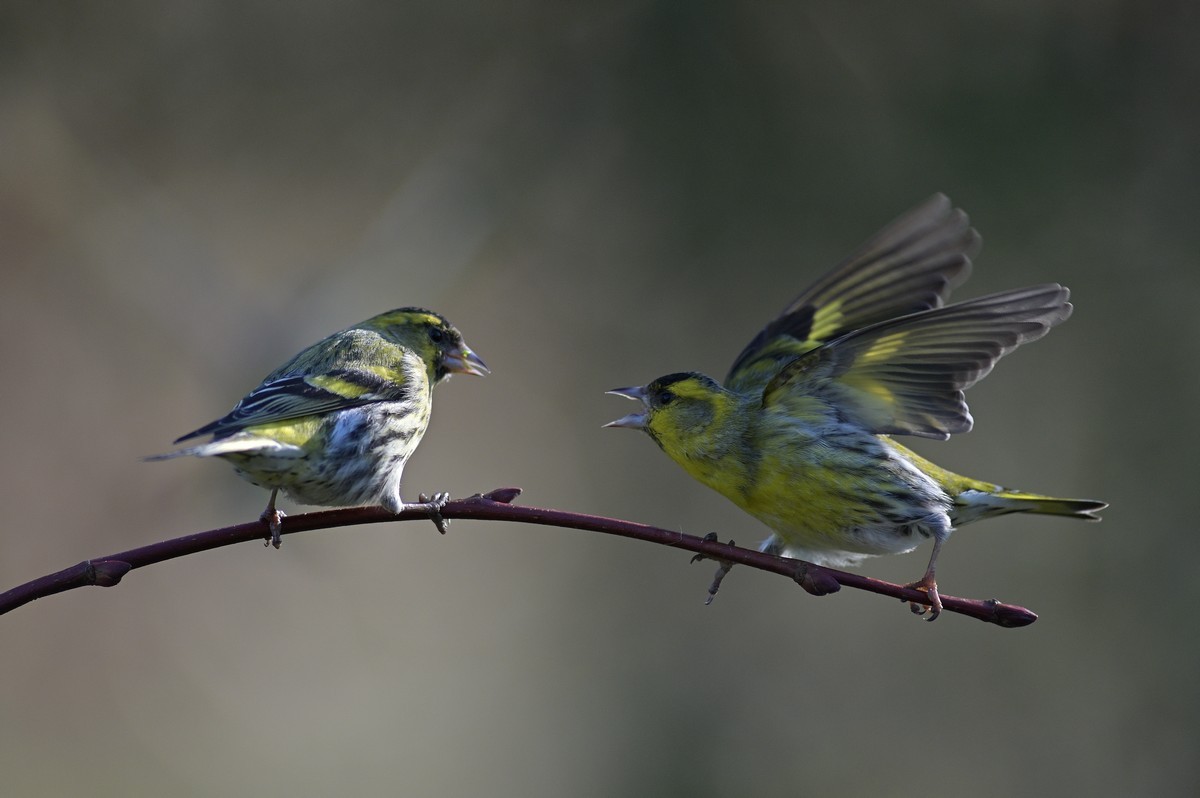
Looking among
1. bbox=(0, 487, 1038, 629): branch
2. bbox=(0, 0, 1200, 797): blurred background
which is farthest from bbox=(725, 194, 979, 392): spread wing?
bbox=(0, 0, 1200, 797): blurred background

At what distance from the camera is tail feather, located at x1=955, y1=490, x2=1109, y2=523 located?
288cm

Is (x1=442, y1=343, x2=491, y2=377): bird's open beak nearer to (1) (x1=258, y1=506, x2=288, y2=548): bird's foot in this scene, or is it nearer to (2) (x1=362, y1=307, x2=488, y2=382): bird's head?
(2) (x1=362, y1=307, x2=488, y2=382): bird's head

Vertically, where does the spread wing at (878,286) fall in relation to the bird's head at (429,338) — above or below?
above

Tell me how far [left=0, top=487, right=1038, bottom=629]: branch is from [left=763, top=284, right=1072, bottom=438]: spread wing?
78 cm

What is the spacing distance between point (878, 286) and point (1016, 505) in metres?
1.00

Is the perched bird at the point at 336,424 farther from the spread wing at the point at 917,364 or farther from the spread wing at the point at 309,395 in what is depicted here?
the spread wing at the point at 917,364

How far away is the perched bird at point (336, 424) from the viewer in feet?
8.86

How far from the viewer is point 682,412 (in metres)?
3.04

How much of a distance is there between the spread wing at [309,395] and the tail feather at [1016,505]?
5.60 feet

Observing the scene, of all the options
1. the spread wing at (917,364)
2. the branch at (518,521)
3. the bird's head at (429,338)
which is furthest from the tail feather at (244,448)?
the spread wing at (917,364)

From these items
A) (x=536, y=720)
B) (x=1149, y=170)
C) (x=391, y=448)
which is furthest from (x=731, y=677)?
(x=1149, y=170)

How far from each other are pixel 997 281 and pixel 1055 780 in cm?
355

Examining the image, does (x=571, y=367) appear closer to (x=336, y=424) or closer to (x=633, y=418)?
(x=633, y=418)

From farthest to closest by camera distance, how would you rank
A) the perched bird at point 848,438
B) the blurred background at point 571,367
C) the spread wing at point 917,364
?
the blurred background at point 571,367
the perched bird at point 848,438
the spread wing at point 917,364
